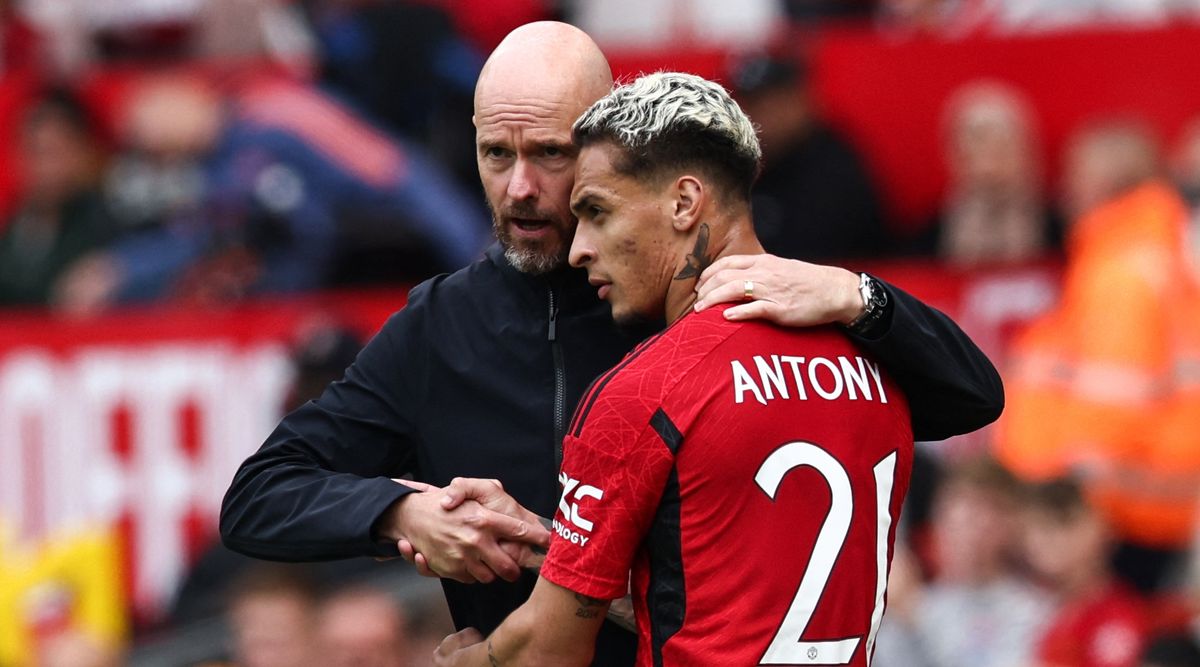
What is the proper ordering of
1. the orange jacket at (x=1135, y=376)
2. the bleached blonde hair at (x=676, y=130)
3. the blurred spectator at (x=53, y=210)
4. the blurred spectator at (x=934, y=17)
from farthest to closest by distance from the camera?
the blurred spectator at (x=53, y=210) < the blurred spectator at (x=934, y=17) < the orange jacket at (x=1135, y=376) < the bleached blonde hair at (x=676, y=130)

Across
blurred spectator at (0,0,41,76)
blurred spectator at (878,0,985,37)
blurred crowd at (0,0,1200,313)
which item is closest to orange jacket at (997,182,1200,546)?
blurred crowd at (0,0,1200,313)

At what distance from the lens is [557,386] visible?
3.94 metres

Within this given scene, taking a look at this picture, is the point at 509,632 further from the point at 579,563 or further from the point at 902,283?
the point at 902,283

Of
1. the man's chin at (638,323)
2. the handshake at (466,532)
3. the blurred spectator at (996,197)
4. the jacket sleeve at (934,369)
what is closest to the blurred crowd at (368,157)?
the blurred spectator at (996,197)

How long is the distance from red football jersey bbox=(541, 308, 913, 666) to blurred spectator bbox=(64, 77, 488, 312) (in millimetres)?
5389

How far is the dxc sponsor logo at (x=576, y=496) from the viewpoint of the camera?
341cm

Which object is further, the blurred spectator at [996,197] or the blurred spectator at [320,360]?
the blurred spectator at [996,197]

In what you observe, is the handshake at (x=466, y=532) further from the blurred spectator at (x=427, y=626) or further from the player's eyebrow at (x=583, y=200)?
the blurred spectator at (x=427, y=626)

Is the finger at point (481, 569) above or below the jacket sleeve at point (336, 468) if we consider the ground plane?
below

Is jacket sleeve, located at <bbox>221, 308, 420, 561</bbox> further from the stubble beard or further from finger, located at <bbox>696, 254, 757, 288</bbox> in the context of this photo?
finger, located at <bbox>696, 254, 757, 288</bbox>

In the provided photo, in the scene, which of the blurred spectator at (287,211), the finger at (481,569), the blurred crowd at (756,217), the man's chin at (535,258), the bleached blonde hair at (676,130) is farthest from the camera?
the blurred spectator at (287,211)

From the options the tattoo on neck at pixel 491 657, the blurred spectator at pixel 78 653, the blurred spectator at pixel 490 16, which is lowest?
the blurred spectator at pixel 78 653

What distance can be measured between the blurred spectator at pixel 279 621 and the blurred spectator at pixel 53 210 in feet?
10.7

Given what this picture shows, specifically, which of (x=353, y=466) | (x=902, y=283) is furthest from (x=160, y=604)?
(x=353, y=466)
